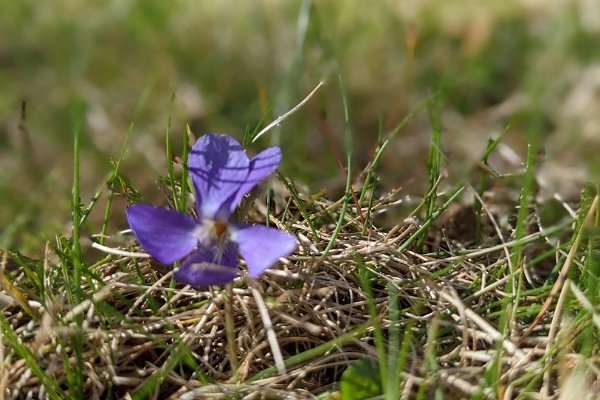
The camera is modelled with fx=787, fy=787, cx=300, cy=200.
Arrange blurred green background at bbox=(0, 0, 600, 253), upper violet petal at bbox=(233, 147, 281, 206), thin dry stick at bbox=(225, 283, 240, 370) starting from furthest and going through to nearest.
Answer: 1. blurred green background at bbox=(0, 0, 600, 253)
2. upper violet petal at bbox=(233, 147, 281, 206)
3. thin dry stick at bbox=(225, 283, 240, 370)

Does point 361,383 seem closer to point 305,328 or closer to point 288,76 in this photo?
point 305,328

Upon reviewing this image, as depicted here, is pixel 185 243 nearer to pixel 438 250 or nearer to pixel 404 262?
pixel 404 262

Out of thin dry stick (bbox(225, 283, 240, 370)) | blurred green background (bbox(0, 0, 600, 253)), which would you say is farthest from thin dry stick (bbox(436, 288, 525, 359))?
blurred green background (bbox(0, 0, 600, 253))

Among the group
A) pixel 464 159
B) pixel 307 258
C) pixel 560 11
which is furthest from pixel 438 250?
pixel 560 11

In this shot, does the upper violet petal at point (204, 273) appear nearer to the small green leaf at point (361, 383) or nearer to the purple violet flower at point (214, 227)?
the purple violet flower at point (214, 227)

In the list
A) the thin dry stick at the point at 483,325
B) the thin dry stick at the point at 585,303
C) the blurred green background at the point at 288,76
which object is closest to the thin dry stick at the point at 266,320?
the thin dry stick at the point at 483,325

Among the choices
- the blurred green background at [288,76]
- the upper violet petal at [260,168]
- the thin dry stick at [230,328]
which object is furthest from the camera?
the blurred green background at [288,76]

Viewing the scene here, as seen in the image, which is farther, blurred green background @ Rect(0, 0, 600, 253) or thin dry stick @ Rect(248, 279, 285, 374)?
blurred green background @ Rect(0, 0, 600, 253)

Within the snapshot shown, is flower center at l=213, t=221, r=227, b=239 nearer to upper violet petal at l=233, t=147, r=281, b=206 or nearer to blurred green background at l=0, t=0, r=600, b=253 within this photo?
upper violet petal at l=233, t=147, r=281, b=206

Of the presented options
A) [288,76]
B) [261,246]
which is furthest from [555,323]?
[288,76]
